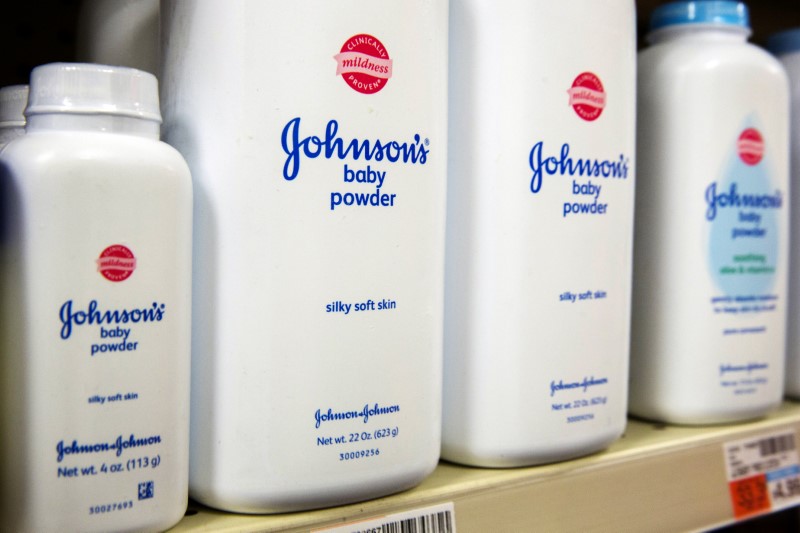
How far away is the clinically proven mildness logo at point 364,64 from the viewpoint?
0.44 m

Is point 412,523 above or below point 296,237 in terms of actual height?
below

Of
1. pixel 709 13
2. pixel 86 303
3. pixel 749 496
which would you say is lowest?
pixel 749 496

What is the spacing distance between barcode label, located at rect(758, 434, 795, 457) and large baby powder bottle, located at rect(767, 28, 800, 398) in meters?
0.09

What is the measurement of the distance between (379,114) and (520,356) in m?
0.18

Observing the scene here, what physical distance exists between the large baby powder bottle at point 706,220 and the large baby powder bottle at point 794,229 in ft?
0.24

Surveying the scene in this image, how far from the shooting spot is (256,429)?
43 centimetres

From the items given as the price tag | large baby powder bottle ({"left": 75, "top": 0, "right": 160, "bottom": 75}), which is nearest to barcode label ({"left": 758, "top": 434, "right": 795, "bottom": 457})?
the price tag

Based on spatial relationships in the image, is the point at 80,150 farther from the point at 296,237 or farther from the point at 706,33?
the point at 706,33

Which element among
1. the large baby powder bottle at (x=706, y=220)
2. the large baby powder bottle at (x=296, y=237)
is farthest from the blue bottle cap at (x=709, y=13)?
the large baby powder bottle at (x=296, y=237)

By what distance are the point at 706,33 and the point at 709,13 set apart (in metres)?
0.02

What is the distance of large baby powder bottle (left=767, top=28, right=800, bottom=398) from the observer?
0.75 metres

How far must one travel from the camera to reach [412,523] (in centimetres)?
47

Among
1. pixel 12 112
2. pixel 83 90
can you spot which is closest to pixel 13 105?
pixel 12 112

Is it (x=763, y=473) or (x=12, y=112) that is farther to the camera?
(x=763, y=473)
